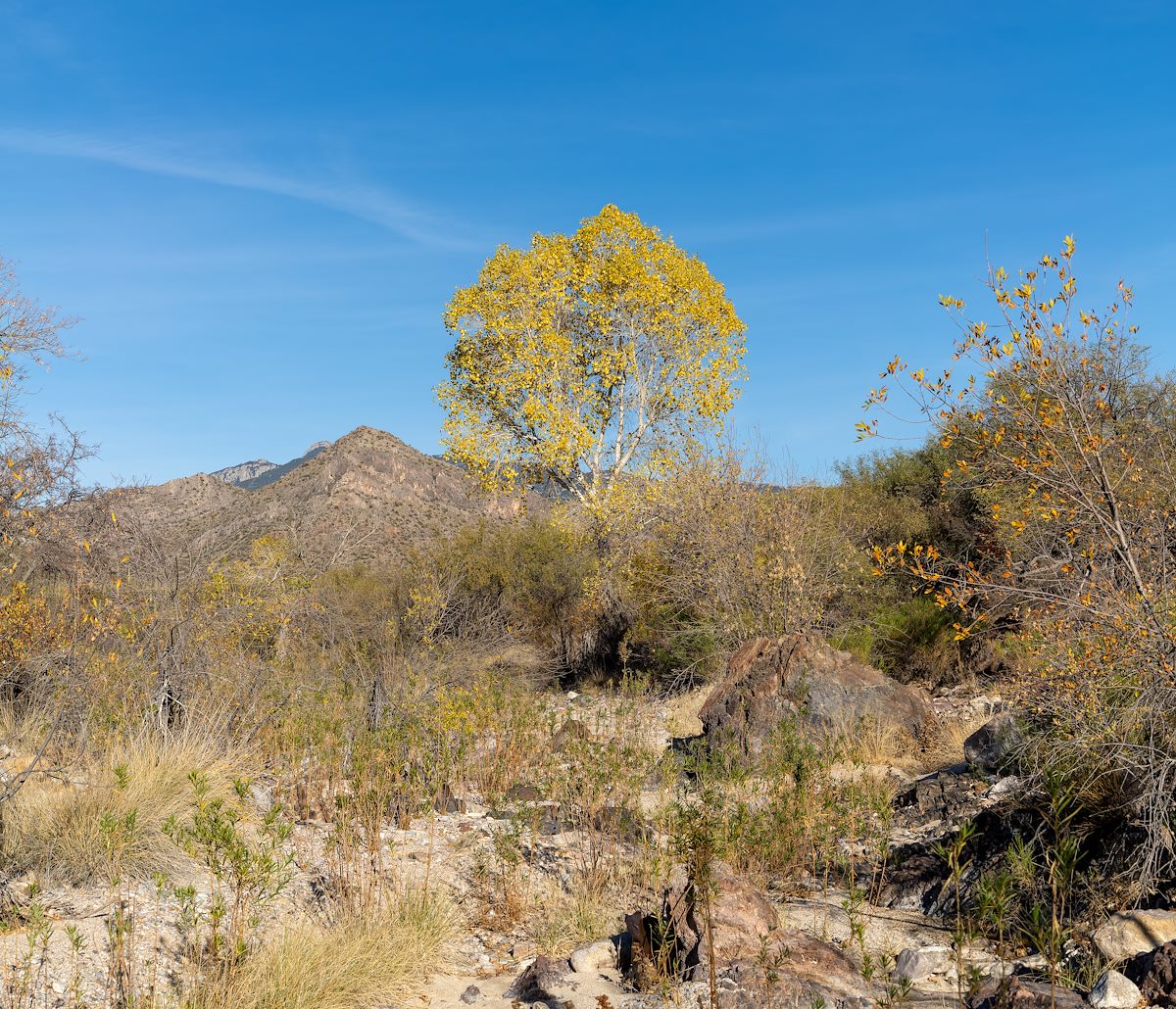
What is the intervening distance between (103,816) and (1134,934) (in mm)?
5057

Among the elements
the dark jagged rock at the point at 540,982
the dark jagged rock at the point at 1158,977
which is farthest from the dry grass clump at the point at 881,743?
the dark jagged rock at the point at 540,982

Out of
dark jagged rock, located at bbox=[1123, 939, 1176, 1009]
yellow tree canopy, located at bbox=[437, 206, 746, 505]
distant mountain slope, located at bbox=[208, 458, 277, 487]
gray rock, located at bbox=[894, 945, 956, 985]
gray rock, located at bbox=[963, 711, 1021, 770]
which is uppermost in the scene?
distant mountain slope, located at bbox=[208, 458, 277, 487]

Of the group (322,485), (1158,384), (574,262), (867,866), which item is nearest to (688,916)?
(867,866)

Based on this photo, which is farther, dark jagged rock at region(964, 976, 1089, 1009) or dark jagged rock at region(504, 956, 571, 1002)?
dark jagged rock at region(504, 956, 571, 1002)

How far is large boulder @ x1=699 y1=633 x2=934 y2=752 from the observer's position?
9.57m

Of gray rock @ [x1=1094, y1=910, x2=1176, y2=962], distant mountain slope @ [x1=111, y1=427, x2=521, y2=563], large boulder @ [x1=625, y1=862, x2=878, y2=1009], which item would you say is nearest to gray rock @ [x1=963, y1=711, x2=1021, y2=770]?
gray rock @ [x1=1094, y1=910, x2=1176, y2=962]

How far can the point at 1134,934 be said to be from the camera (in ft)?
14.2

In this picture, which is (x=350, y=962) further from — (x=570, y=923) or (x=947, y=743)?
(x=947, y=743)

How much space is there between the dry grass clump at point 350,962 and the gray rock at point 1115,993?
3.03 meters

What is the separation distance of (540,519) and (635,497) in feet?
14.6

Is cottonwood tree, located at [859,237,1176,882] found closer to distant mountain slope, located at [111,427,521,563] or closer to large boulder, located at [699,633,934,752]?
Answer: large boulder, located at [699,633,934,752]

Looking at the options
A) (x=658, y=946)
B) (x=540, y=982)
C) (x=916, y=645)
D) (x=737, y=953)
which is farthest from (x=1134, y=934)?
(x=916, y=645)

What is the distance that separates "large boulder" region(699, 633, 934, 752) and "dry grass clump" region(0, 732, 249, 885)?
16.8 feet

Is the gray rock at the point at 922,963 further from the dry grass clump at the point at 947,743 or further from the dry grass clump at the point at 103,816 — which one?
the dry grass clump at the point at 947,743
